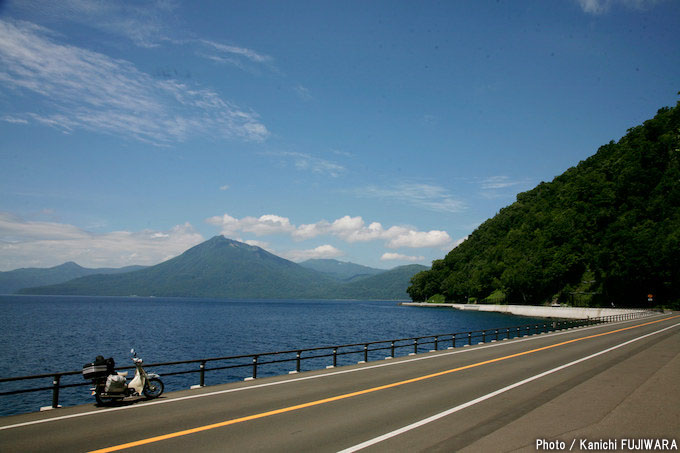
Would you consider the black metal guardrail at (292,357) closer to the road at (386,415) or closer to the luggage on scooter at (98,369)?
the luggage on scooter at (98,369)

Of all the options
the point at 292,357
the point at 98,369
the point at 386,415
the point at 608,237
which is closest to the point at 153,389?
the point at 98,369

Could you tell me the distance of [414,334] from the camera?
7000cm

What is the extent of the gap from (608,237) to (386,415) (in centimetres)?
10054

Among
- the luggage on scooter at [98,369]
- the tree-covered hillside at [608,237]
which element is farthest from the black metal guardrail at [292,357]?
the tree-covered hillside at [608,237]

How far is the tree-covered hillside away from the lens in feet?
283

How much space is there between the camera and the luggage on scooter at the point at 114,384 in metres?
11.9

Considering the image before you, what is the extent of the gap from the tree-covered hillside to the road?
268 ft

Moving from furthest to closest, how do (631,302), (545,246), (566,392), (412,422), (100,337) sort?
(545,246) → (631,302) → (100,337) → (566,392) → (412,422)

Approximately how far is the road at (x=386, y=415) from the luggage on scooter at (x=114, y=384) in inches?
20.7

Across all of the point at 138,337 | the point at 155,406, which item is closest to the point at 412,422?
the point at 155,406

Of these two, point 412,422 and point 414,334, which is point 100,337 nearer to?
point 414,334

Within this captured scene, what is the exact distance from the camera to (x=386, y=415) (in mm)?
10633

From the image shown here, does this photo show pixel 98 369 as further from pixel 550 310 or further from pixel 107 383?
pixel 550 310

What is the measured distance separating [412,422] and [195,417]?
5.16 metres
